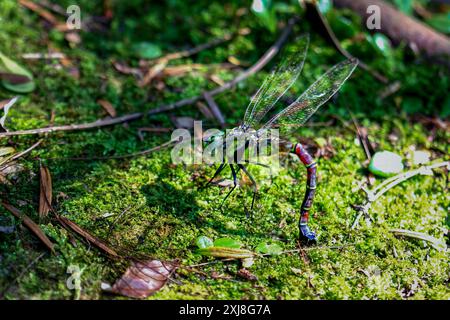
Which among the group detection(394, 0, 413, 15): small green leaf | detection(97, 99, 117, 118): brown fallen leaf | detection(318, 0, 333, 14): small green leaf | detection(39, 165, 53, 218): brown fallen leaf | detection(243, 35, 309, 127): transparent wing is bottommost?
detection(39, 165, 53, 218): brown fallen leaf

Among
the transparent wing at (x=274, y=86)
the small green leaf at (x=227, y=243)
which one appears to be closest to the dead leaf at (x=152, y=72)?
the transparent wing at (x=274, y=86)

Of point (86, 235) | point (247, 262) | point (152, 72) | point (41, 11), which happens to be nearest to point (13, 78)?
point (152, 72)

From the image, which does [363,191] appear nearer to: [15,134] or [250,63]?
[250,63]

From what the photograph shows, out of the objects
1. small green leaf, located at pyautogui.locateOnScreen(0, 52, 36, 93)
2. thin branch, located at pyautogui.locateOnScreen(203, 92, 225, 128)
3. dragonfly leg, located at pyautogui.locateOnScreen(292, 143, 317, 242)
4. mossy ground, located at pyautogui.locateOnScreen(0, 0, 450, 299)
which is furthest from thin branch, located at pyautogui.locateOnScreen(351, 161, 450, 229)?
small green leaf, located at pyautogui.locateOnScreen(0, 52, 36, 93)

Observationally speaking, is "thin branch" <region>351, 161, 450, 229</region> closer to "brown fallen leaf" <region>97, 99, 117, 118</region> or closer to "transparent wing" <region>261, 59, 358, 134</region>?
"transparent wing" <region>261, 59, 358, 134</region>

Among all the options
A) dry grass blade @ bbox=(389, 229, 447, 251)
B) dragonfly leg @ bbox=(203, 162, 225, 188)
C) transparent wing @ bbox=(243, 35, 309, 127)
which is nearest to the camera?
dry grass blade @ bbox=(389, 229, 447, 251)

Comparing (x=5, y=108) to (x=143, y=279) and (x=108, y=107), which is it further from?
(x=143, y=279)

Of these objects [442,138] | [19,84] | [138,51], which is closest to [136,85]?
[138,51]

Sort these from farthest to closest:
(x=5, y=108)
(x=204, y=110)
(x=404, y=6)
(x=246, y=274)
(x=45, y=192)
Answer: (x=404, y=6) < (x=204, y=110) < (x=5, y=108) < (x=45, y=192) < (x=246, y=274)

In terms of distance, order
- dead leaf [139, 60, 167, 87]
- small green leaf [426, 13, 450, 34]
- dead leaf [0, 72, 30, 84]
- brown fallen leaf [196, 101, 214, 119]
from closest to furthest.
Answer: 1. dead leaf [0, 72, 30, 84]
2. brown fallen leaf [196, 101, 214, 119]
3. dead leaf [139, 60, 167, 87]
4. small green leaf [426, 13, 450, 34]
